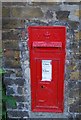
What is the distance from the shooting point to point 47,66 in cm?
384

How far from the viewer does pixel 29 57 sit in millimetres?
3854

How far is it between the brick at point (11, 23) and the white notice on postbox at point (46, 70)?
45 cm

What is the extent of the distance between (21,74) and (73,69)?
55cm

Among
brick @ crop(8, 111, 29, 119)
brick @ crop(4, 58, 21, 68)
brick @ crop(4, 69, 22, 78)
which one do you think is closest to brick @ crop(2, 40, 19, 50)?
brick @ crop(4, 58, 21, 68)

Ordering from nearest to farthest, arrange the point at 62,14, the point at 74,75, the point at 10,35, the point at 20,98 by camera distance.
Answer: the point at 62,14, the point at 10,35, the point at 74,75, the point at 20,98

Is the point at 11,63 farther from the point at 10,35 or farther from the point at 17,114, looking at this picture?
the point at 17,114

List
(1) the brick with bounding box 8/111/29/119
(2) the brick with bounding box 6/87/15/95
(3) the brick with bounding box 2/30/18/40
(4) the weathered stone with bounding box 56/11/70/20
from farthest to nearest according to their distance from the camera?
1. (1) the brick with bounding box 8/111/29/119
2. (2) the brick with bounding box 6/87/15/95
3. (3) the brick with bounding box 2/30/18/40
4. (4) the weathered stone with bounding box 56/11/70/20

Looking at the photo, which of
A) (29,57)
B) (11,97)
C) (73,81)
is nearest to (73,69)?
(73,81)

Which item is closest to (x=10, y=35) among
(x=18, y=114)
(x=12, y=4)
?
(x=12, y=4)

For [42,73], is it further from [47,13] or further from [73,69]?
[47,13]

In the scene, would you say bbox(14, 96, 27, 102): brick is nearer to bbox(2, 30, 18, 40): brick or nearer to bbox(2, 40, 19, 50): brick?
bbox(2, 40, 19, 50): brick

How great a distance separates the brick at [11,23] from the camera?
375 centimetres

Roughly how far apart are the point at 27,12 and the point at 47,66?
23.0 inches

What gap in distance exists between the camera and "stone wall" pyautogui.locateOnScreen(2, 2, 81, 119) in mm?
3686
